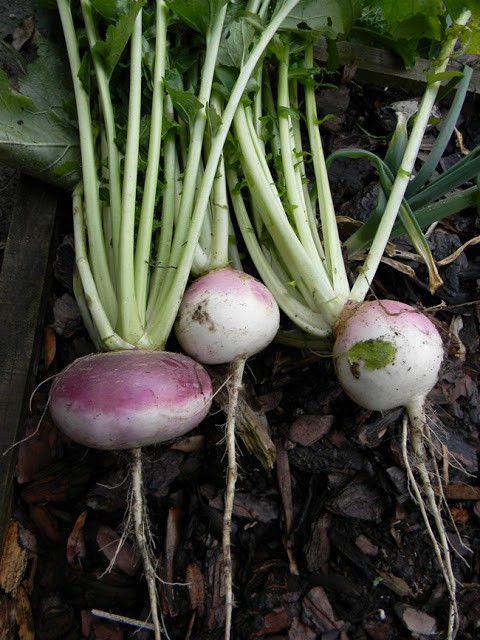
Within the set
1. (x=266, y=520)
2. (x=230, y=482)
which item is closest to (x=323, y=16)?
(x=230, y=482)

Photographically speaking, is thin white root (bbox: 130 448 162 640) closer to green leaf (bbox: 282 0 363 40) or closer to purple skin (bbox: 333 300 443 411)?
purple skin (bbox: 333 300 443 411)

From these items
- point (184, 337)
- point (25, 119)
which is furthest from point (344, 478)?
point (25, 119)

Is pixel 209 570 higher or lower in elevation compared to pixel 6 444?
lower

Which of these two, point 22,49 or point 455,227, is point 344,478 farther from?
point 22,49

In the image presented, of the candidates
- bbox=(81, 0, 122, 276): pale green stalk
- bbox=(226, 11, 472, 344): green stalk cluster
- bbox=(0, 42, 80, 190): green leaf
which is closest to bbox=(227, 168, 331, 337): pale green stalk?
bbox=(226, 11, 472, 344): green stalk cluster

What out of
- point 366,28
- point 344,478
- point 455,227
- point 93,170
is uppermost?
point 366,28

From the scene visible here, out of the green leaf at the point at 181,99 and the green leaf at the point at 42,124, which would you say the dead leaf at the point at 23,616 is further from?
the green leaf at the point at 181,99

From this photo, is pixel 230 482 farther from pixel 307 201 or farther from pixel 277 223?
pixel 307 201
